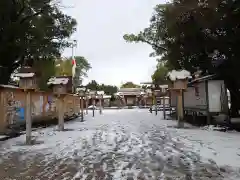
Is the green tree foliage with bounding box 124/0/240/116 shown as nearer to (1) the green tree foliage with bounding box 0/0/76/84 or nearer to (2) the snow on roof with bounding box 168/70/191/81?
(2) the snow on roof with bounding box 168/70/191/81

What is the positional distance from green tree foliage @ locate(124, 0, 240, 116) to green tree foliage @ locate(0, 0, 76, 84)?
790 cm

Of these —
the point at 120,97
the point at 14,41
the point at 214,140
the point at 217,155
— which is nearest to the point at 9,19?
the point at 14,41

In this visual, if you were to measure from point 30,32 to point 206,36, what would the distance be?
1147cm

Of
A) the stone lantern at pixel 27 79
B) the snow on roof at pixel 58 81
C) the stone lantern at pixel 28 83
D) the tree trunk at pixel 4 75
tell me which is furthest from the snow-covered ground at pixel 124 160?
the tree trunk at pixel 4 75

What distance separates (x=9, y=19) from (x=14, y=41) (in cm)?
140

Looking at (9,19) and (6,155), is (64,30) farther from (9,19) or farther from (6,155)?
(6,155)

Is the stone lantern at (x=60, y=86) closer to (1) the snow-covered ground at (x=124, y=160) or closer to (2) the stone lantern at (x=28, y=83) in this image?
(2) the stone lantern at (x=28, y=83)

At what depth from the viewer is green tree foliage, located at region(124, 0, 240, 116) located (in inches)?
590

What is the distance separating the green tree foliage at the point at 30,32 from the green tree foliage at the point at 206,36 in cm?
790

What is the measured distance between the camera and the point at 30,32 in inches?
877

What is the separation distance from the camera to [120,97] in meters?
75.9

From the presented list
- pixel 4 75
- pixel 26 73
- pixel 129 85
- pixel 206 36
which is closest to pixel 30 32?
pixel 4 75

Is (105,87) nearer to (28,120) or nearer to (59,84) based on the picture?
(59,84)

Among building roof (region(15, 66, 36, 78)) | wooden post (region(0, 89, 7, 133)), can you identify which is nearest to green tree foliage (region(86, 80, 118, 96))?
wooden post (region(0, 89, 7, 133))
